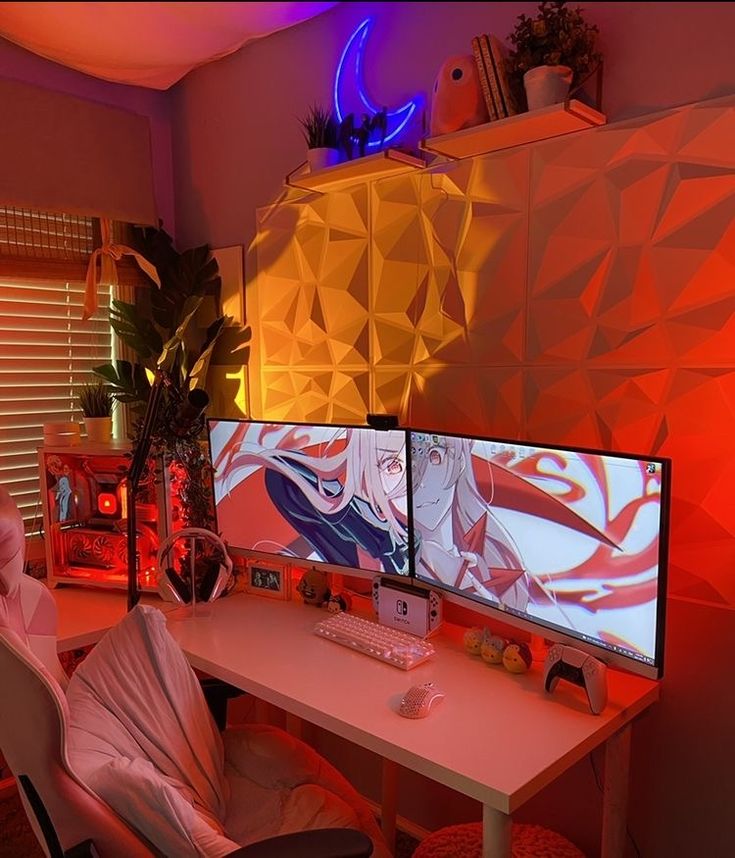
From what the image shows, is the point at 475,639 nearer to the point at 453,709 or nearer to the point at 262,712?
the point at 453,709

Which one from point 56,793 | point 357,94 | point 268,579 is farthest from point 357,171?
point 56,793

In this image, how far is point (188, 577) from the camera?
2.09m

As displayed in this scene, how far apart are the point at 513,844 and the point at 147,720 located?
895 millimetres

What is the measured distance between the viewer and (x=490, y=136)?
1623 mm

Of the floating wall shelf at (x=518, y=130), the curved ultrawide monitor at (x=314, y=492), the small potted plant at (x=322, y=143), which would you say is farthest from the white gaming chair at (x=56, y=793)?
the small potted plant at (x=322, y=143)

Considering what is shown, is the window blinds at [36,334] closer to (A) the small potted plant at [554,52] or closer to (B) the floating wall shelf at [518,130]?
(B) the floating wall shelf at [518,130]

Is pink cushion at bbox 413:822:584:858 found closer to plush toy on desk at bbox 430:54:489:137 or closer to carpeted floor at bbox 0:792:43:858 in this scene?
carpeted floor at bbox 0:792:43:858

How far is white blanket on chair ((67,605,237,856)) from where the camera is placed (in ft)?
4.20

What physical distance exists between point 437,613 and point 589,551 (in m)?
0.52

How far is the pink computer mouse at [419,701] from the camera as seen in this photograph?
4.57ft

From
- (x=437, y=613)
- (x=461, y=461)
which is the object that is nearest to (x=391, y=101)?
(x=461, y=461)

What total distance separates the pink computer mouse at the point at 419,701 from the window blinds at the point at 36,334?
1.70m

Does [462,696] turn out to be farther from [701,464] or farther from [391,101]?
[391,101]

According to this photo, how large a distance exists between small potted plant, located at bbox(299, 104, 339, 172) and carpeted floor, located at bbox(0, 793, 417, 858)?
2.01m
